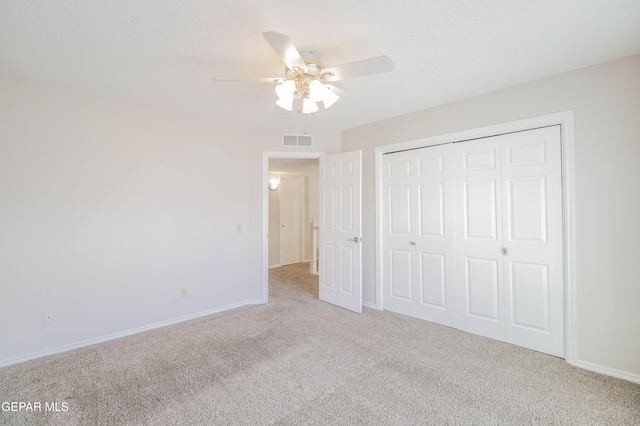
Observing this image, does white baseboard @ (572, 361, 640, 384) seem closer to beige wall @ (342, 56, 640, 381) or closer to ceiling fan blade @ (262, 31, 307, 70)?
beige wall @ (342, 56, 640, 381)

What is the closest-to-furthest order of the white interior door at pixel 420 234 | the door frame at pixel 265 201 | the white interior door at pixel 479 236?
the white interior door at pixel 479 236 → the white interior door at pixel 420 234 → the door frame at pixel 265 201

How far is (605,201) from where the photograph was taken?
213 cm

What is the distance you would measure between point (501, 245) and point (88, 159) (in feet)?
13.0

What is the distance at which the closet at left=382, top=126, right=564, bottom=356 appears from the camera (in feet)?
7.95

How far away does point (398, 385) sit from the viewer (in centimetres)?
197

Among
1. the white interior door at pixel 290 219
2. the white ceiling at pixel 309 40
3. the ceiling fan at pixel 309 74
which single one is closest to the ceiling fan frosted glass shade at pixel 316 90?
the ceiling fan at pixel 309 74

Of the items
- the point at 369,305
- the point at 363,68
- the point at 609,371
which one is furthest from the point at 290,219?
the point at 609,371

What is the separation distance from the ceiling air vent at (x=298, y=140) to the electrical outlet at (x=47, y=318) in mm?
2941

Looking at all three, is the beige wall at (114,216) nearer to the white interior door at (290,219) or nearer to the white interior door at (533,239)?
the white interior door at (290,219)

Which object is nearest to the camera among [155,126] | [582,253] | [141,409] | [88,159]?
[141,409]

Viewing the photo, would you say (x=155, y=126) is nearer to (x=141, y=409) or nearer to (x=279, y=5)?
(x=279, y=5)

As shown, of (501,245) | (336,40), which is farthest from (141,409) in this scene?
(501,245)

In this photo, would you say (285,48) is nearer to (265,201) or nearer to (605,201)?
Answer: (265,201)

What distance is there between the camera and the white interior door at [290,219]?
253 inches
